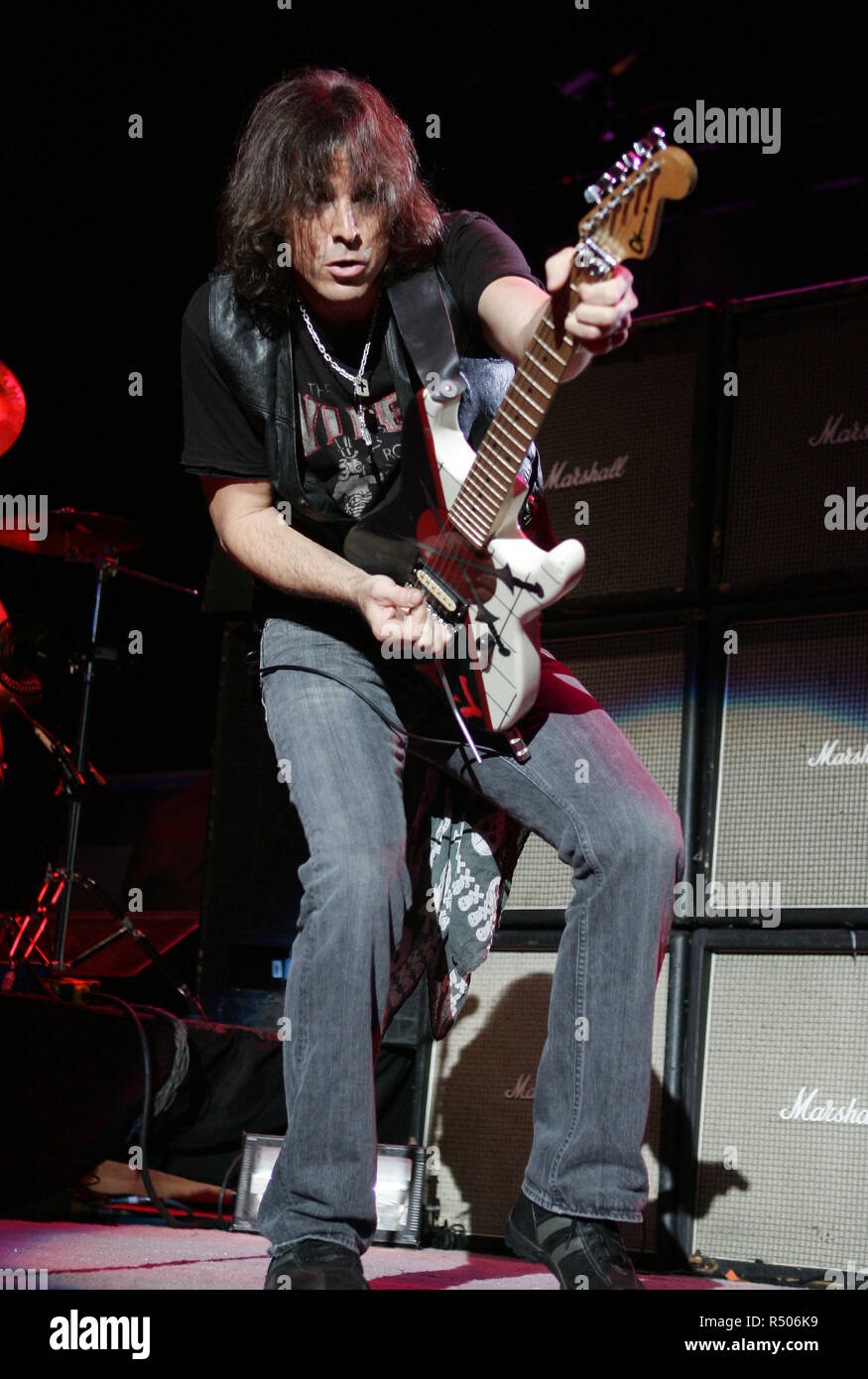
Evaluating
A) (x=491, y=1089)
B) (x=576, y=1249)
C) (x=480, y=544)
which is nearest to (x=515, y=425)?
(x=480, y=544)

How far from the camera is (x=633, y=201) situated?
5.21ft

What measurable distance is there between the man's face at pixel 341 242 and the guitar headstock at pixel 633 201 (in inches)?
18.1

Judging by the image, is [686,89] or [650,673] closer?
[650,673]

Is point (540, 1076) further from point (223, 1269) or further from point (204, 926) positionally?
point (204, 926)

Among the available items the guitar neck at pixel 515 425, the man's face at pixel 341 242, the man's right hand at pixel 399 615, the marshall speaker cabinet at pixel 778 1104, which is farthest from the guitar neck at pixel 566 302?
the marshall speaker cabinet at pixel 778 1104

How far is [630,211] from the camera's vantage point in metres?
1.59

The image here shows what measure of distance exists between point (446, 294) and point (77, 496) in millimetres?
4127

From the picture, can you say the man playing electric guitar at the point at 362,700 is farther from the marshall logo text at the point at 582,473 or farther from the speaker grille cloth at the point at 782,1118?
the marshall logo text at the point at 582,473

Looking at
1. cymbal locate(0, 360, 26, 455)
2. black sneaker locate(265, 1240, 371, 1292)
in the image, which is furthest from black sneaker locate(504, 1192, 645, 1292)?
cymbal locate(0, 360, 26, 455)

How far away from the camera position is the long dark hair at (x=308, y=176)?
2.02m

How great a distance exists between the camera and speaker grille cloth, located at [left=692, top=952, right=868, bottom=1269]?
259 cm

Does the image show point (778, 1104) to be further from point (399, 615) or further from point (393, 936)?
point (399, 615)

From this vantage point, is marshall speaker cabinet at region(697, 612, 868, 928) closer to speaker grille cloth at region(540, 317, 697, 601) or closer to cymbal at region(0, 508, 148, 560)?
speaker grille cloth at region(540, 317, 697, 601)
